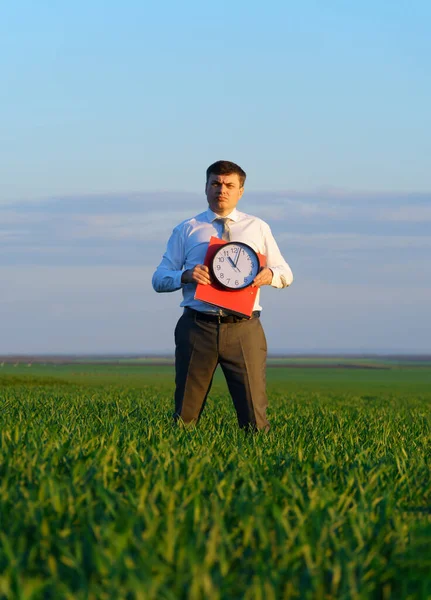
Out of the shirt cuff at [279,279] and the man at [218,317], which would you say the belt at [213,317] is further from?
the shirt cuff at [279,279]

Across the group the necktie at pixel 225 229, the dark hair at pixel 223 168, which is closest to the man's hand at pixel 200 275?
the necktie at pixel 225 229

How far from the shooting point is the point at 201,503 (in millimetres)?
4242

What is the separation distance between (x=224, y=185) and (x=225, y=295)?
1.04m

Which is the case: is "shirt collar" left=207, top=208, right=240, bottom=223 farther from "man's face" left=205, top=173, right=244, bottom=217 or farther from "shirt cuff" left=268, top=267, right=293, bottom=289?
"shirt cuff" left=268, top=267, right=293, bottom=289

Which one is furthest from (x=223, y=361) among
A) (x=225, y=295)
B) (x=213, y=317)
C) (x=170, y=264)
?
(x=170, y=264)

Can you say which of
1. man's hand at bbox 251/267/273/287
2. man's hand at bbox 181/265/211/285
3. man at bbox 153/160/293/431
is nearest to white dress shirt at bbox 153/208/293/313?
man at bbox 153/160/293/431

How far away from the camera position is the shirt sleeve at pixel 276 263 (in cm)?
786

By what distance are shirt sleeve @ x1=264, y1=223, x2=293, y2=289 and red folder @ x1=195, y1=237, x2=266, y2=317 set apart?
257 mm

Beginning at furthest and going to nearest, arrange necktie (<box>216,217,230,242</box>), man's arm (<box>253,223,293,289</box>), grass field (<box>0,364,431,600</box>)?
necktie (<box>216,217,230,242</box>) < man's arm (<box>253,223,293,289</box>) < grass field (<box>0,364,431,600</box>)

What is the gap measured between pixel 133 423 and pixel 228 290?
255 cm

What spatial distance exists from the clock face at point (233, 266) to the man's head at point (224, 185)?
57cm

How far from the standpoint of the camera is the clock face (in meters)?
7.46

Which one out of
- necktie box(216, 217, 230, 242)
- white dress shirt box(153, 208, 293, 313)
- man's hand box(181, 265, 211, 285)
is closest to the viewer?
man's hand box(181, 265, 211, 285)

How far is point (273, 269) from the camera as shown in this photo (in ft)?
25.6
